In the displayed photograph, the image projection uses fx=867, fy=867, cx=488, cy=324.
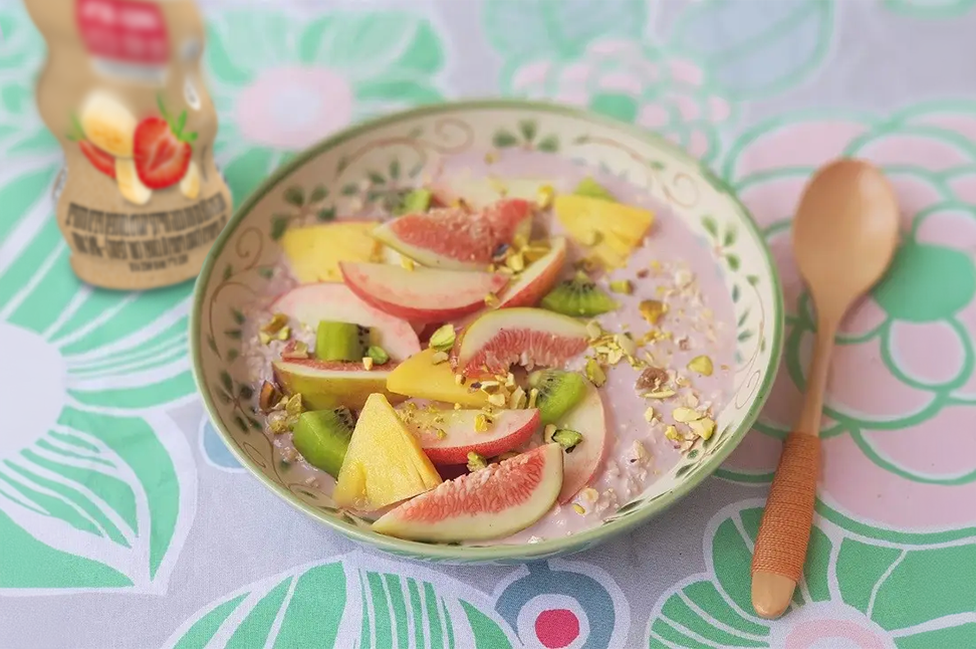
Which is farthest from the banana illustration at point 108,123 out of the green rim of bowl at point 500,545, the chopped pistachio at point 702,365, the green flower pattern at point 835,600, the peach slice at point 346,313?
the green flower pattern at point 835,600

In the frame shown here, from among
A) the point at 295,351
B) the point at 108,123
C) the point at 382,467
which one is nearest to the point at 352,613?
the point at 382,467

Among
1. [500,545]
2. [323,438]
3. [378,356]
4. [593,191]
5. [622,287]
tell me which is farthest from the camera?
[593,191]

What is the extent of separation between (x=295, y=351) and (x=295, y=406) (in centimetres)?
11

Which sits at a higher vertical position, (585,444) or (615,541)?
(585,444)

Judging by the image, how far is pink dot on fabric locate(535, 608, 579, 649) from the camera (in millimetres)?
1156

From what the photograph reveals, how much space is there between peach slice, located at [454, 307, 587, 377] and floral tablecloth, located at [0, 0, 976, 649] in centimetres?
29

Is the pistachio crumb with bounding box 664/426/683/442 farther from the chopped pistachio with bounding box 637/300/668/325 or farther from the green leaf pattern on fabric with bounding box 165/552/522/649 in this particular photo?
the green leaf pattern on fabric with bounding box 165/552/522/649

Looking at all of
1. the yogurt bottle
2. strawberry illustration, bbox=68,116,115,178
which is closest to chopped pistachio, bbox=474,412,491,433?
the yogurt bottle

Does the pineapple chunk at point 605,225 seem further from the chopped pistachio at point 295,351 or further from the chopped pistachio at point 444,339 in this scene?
the chopped pistachio at point 295,351

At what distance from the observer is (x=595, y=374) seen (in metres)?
1.32

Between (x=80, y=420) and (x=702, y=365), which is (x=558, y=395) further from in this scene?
(x=80, y=420)

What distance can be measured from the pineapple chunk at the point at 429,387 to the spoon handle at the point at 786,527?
0.44m

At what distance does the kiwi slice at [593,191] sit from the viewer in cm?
155

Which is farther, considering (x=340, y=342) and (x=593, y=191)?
(x=593, y=191)
